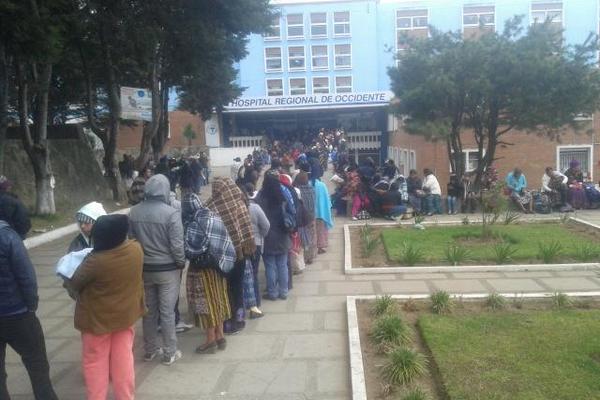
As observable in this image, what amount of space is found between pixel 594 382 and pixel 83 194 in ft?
53.1

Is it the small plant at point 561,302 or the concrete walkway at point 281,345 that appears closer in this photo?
the concrete walkway at point 281,345

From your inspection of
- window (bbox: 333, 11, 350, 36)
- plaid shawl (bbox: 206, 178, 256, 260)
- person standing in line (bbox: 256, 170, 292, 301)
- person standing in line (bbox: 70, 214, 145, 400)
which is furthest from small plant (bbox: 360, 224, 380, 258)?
window (bbox: 333, 11, 350, 36)

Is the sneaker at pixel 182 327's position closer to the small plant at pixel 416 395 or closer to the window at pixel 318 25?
the small plant at pixel 416 395

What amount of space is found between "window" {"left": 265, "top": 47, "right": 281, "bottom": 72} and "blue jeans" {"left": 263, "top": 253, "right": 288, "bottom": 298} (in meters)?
47.8

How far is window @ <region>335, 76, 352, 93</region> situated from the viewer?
53.0 m

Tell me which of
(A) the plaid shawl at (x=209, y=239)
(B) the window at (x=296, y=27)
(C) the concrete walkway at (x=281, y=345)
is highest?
(B) the window at (x=296, y=27)

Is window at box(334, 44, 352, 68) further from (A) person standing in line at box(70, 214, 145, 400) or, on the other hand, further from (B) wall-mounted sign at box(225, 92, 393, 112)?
(A) person standing in line at box(70, 214, 145, 400)

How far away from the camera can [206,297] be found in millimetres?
5344

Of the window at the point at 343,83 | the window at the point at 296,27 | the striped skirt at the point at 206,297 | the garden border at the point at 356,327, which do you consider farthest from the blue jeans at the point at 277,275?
the window at the point at 296,27

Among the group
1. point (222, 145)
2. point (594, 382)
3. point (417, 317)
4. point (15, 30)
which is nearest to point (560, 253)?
point (417, 317)

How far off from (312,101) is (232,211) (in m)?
34.2

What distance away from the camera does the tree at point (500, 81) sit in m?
13.9

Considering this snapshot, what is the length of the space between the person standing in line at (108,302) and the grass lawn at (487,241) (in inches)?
214

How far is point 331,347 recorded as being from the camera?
5.64 metres
